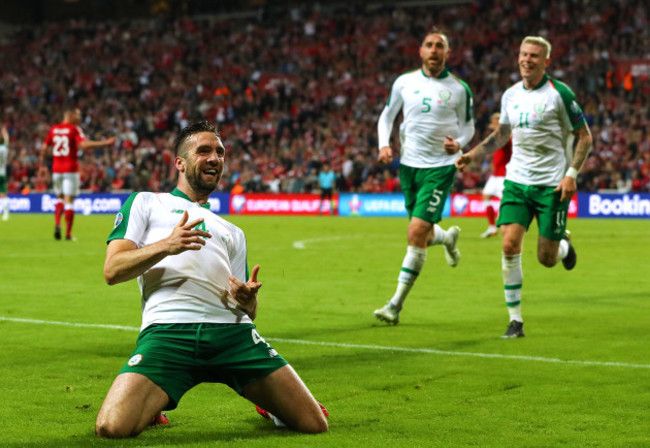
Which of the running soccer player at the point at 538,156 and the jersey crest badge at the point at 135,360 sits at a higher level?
the running soccer player at the point at 538,156

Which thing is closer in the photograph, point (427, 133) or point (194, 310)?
point (194, 310)

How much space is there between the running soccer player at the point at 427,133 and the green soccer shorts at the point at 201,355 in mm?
4271

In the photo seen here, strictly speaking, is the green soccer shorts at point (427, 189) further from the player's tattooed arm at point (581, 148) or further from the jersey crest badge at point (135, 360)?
the jersey crest badge at point (135, 360)

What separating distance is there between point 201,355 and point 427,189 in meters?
4.74

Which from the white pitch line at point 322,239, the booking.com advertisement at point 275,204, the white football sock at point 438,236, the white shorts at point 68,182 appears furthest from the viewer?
the booking.com advertisement at point 275,204

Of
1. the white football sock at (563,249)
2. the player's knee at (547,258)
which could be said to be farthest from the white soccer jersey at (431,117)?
the white football sock at (563,249)

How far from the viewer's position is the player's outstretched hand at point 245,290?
4863 mm

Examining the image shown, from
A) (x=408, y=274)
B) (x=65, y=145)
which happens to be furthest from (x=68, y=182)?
(x=408, y=274)

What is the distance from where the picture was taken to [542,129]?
348 inches

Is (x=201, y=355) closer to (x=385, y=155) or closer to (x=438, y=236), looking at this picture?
(x=385, y=155)

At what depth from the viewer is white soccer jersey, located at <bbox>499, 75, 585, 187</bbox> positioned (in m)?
8.67

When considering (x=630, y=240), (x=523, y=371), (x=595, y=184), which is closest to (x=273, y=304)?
(x=523, y=371)

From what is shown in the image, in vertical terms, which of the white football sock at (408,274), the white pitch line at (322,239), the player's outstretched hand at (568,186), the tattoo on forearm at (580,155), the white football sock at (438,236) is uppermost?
the tattoo on forearm at (580,155)

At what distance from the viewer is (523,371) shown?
22.0 feet
